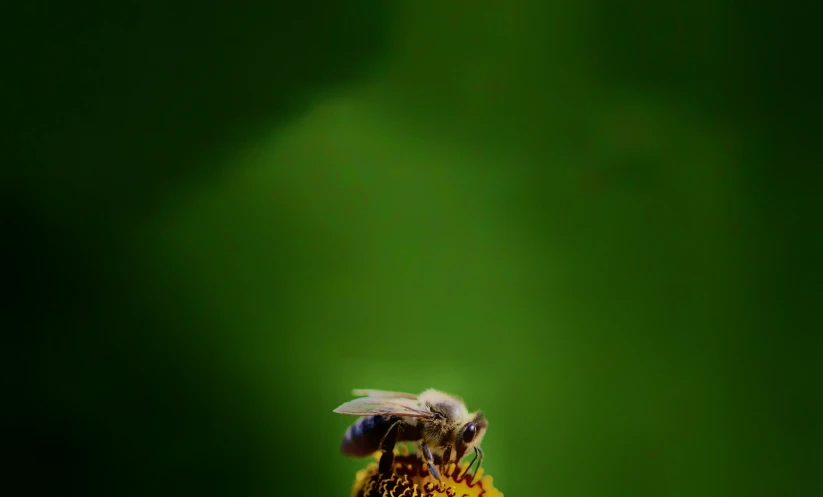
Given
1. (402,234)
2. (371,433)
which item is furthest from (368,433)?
(402,234)

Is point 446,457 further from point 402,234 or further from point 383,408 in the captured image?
point 402,234

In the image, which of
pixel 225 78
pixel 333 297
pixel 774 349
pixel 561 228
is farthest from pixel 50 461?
pixel 774 349

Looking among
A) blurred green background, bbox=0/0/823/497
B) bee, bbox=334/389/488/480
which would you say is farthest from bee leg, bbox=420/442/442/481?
blurred green background, bbox=0/0/823/497

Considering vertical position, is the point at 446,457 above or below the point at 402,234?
below

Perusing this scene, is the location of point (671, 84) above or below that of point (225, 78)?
below

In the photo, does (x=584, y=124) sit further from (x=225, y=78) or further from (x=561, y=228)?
(x=225, y=78)

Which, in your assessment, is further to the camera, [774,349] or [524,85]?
[524,85]

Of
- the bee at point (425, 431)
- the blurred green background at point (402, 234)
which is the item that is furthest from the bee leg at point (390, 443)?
the blurred green background at point (402, 234)
